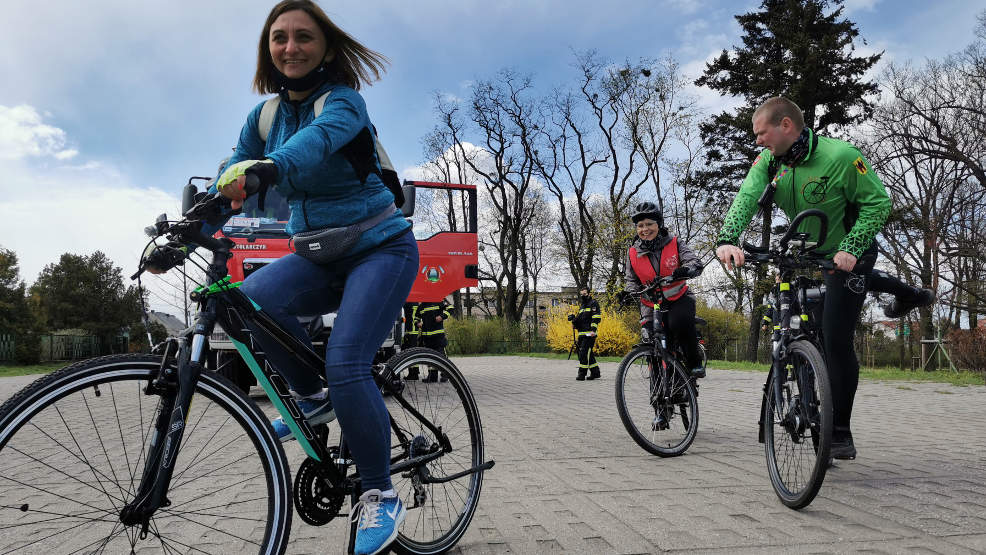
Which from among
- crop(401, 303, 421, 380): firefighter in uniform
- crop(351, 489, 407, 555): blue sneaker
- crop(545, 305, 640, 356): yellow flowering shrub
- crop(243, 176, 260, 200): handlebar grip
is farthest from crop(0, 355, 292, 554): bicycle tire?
crop(545, 305, 640, 356): yellow flowering shrub

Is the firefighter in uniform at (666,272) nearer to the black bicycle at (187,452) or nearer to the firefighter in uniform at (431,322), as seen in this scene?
the black bicycle at (187,452)

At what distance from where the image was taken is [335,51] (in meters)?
2.46

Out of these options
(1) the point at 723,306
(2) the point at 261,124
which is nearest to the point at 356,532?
(2) the point at 261,124

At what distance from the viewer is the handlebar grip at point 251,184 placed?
1784mm

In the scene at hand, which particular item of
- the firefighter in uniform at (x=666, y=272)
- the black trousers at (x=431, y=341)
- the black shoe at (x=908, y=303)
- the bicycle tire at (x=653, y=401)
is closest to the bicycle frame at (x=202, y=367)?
the bicycle tire at (x=653, y=401)

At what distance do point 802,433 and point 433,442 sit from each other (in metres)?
1.83

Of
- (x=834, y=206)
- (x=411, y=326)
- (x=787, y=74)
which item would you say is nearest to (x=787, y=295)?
(x=834, y=206)

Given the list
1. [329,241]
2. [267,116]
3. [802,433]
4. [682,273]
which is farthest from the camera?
[682,273]

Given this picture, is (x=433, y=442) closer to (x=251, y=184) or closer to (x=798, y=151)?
(x=251, y=184)

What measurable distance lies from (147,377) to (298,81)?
1.15 meters

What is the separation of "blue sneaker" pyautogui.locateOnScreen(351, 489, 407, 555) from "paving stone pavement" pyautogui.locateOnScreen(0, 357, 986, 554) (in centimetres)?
32

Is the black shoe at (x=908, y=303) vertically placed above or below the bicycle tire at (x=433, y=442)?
above

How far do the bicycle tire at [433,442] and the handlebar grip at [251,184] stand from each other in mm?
1008

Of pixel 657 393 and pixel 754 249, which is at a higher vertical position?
pixel 754 249
